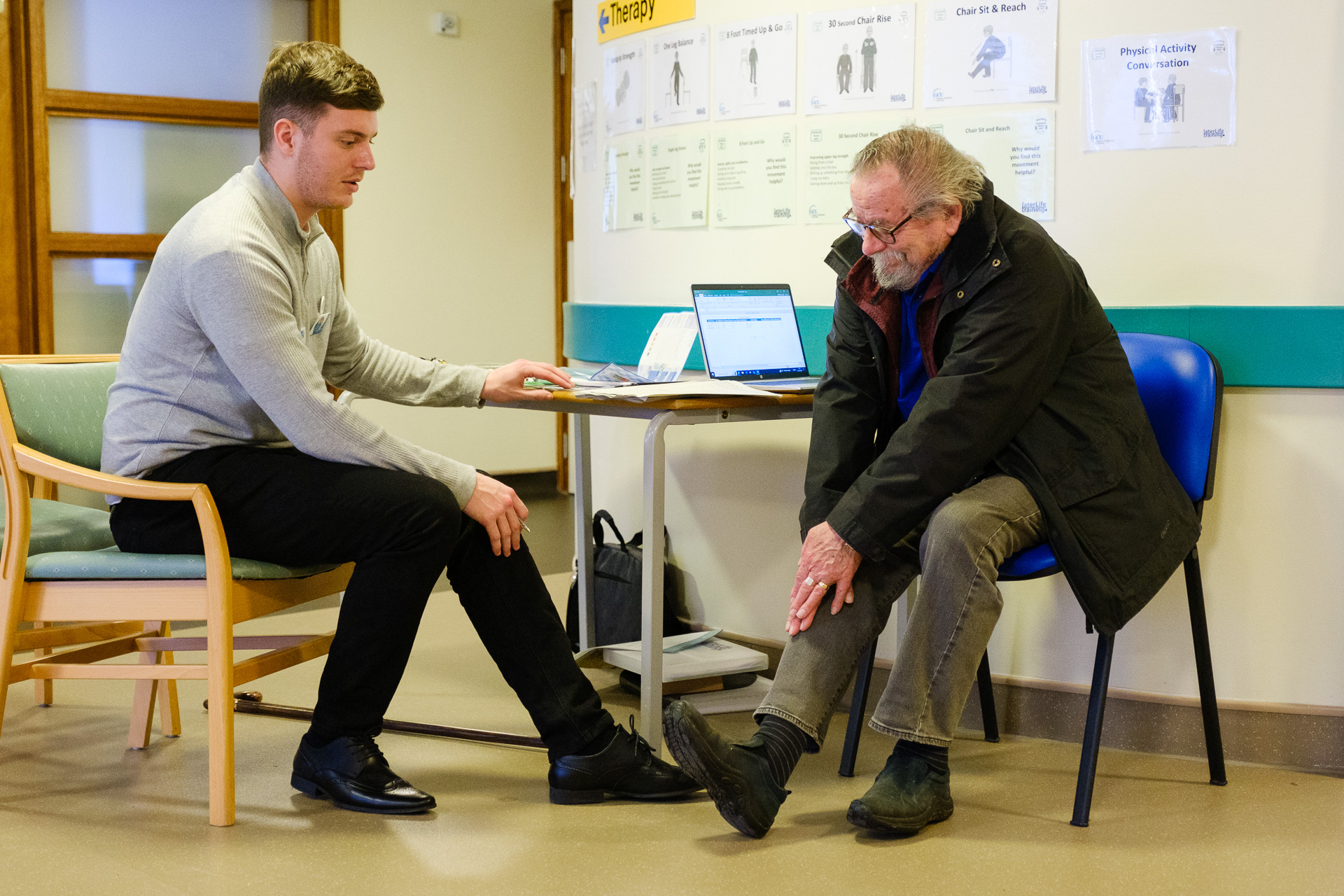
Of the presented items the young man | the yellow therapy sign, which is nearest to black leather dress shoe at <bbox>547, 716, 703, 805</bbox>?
the young man

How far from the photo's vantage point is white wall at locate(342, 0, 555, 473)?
5.56 meters

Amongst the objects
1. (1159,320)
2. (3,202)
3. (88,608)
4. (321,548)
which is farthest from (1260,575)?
(3,202)

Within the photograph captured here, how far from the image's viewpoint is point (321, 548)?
6.85ft

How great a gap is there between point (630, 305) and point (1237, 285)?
1.44 meters

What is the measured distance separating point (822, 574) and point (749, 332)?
815 millimetres

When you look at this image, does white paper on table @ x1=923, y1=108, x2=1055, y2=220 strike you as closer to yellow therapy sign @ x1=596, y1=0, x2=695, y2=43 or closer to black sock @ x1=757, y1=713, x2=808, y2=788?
yellow therapy sign @ x1=596, y1=0, x2=695, y2=43

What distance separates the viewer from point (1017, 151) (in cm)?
258

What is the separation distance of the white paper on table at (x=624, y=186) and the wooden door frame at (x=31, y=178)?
2.43 metres

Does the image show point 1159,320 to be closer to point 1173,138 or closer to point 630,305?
point 1173,138

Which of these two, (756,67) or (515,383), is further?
(756,67)

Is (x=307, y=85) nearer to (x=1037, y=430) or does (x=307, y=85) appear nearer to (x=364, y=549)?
(x=364, y=549)

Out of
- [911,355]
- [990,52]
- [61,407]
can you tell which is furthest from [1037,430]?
[61,407]

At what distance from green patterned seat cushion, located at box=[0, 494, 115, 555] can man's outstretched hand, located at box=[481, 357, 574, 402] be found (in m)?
0.77

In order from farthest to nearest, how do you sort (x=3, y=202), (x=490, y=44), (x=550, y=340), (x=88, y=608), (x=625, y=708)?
(x=550, y=340) → (x=490, y=44) → (x=3, y=202) → (x=625, y=708) → (x=88, y=608)
